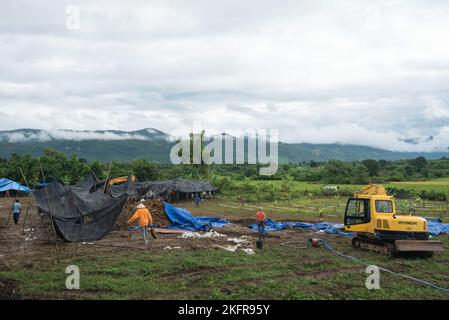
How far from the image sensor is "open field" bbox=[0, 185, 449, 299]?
33.2 feet

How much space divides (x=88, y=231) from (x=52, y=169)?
43.3 meters

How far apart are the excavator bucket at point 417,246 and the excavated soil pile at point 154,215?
38.8ft

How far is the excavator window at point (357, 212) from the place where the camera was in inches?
646

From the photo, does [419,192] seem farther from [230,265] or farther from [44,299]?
[44,299]

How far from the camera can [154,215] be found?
76.9 feet

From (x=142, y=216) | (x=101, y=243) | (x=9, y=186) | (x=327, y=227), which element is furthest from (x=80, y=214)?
(x=9, y=186)

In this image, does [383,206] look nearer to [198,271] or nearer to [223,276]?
[223,276]

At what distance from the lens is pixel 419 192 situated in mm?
45750

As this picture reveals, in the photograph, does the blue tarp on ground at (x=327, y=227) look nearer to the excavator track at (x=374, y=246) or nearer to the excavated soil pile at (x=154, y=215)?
the excavator track at (x=374, y=246)

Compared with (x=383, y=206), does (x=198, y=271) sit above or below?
below

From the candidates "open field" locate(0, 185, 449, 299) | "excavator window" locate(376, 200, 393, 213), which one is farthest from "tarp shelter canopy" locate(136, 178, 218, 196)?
"excavator window" locate(376, 200, 393, 213)

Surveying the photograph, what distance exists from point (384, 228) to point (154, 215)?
12189mm

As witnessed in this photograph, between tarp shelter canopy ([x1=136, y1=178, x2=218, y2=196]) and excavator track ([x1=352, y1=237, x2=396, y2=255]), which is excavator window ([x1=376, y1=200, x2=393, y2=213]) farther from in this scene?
tarp shelter canopy ([x1=136, y1=178, x2=218, y2=196])
